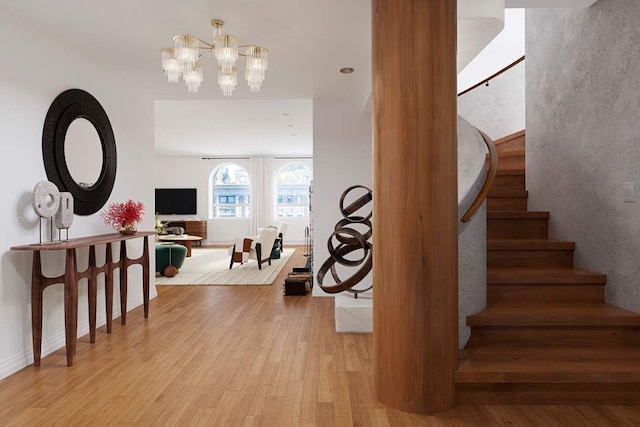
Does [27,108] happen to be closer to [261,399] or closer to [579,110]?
[261,399]

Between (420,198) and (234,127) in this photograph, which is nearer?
(420,198)

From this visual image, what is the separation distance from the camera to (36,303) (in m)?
3.10

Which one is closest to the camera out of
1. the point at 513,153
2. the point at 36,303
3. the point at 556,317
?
the point at 556,317

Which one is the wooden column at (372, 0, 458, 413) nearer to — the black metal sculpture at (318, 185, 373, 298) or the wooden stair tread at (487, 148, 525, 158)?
the black metal sculpture at (318, 185, 373, 298)

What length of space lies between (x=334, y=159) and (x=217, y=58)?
2.90 m

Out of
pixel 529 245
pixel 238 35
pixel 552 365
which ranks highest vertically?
pixel 238 35

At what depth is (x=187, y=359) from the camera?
323 centimetres

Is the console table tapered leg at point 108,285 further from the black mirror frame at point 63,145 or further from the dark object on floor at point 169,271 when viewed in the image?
the dark object on floor at point 169,271

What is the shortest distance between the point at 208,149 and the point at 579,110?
10146mm

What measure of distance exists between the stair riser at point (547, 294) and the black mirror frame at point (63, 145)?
353cm

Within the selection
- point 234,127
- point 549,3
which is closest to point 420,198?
point 549,3

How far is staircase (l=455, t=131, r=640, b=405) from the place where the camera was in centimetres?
238

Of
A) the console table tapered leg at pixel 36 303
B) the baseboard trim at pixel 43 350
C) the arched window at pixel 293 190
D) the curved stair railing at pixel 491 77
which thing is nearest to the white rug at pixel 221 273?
the baseboard trim at pixel 43 350

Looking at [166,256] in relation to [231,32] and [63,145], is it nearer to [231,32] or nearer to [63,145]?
[63,145]
